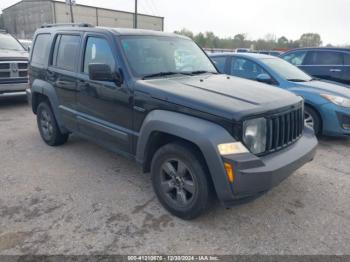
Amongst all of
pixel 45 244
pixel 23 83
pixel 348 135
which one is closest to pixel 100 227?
pixel 45 244

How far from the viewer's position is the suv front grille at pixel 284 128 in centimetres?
289

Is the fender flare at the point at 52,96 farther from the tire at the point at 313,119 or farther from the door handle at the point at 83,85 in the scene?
the tire at the point at 313,119

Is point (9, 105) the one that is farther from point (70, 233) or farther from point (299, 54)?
point (299, 54)

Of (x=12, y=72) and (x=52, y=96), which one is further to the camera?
(x=12, y=72)

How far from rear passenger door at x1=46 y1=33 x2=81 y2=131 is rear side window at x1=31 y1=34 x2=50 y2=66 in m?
0.28

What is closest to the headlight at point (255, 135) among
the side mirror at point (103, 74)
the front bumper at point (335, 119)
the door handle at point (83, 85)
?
the side mirror at point (103, 74)

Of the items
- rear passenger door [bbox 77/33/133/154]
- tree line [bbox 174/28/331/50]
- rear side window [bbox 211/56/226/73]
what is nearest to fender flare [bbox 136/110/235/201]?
rear passenger door [bbox 77/33/133/154]

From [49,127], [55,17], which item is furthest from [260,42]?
[49,127]

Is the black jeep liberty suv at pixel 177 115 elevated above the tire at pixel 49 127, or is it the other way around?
the black jeep liberty suv at pixel 177 115

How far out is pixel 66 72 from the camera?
14.4ft

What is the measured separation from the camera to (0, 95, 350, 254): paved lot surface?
2.71m

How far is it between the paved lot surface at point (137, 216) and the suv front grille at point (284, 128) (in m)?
0.75

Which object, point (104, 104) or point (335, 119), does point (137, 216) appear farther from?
point (335, 119)

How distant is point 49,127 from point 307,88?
469cm
